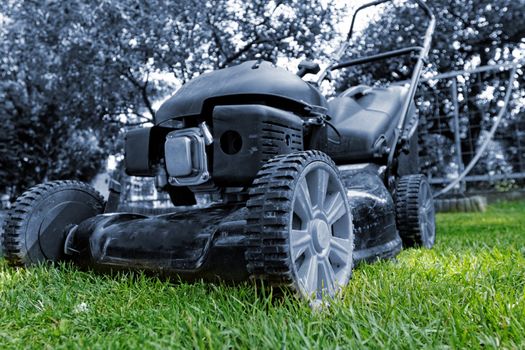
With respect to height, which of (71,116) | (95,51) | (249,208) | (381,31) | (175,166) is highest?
(381,31)

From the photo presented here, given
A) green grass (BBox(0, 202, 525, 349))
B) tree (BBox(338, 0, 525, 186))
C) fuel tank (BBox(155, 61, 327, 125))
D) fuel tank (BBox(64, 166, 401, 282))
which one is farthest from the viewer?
tree (BBox(338, 0, 525, 186))

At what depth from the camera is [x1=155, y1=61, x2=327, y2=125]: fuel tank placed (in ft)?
6.28

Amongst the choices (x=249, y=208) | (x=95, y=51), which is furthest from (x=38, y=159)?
(x=249, y=208)

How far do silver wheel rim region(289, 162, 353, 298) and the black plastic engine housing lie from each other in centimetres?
20

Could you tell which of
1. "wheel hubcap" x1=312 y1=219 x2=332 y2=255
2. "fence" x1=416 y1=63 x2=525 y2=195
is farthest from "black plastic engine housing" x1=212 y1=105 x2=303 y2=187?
"fence" x1=416 y1=63 x2=525 y2=195

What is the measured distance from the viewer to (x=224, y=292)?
1592 mm

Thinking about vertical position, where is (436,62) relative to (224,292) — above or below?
above

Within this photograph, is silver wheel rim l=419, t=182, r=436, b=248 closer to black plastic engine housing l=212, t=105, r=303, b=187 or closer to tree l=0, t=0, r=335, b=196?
black plastic engine housing l=212, t=105, r=303, b=187

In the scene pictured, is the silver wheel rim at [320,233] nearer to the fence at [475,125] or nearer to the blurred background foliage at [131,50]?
the blurred background foliage at [131,50]

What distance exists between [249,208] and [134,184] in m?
6.75

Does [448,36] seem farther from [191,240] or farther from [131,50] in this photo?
[191,240]

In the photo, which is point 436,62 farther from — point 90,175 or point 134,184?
point 90,175

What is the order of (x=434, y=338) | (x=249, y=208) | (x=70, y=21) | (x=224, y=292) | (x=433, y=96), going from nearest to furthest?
1. (x=434, y=338)
2. (x=249, y=208)
3. (x=224, y=292)
4. (x=70, y=21)
5. (x=433, y=96)

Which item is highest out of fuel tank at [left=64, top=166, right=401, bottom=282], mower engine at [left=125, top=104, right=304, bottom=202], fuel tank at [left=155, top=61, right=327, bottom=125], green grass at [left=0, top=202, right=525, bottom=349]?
fuel tank at [left=155, top=61, right=327, bottom=125]
